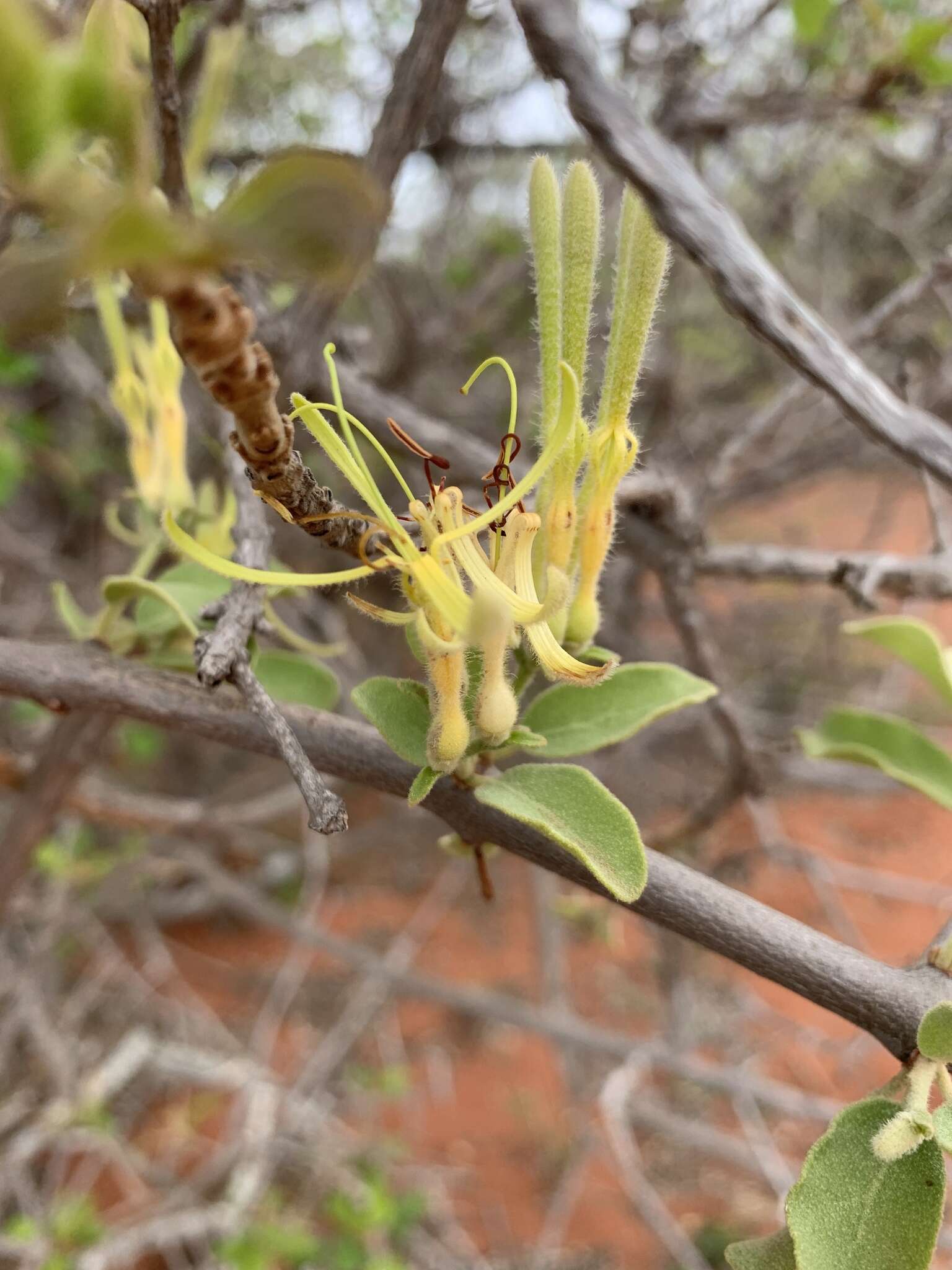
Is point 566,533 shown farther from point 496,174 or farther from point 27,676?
point 496,174

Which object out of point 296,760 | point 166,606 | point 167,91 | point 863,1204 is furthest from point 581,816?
point 167,91

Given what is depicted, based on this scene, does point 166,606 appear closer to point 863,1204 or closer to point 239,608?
point 239,608

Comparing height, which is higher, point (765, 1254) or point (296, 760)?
point (296, 760)

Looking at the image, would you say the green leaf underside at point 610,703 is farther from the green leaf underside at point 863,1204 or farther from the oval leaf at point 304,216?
the oval leaf at point 304,216

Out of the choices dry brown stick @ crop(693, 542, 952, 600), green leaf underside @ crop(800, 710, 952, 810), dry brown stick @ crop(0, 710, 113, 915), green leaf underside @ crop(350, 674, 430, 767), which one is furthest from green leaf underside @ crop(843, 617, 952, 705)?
dry brown stick @ crop(0, 710, 113, 915)

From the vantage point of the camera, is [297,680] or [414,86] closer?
[297,680]
